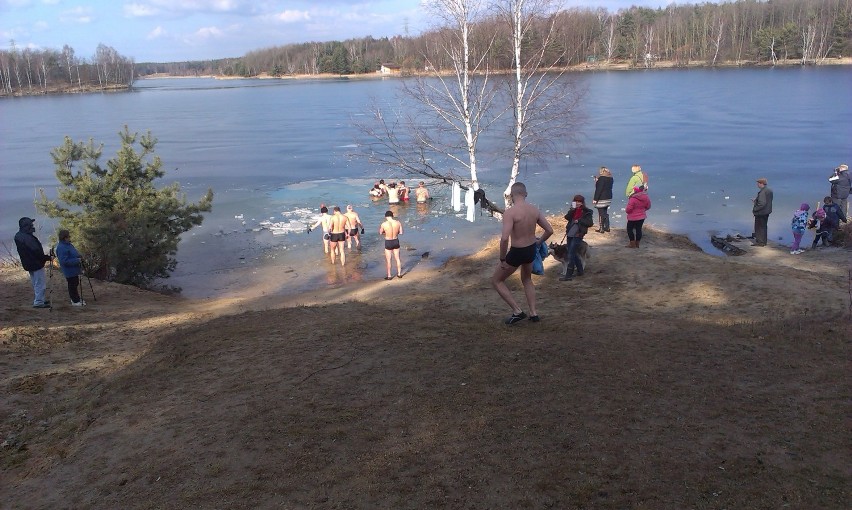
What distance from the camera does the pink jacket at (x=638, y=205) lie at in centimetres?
1251

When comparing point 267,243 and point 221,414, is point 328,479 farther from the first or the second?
point 267,243

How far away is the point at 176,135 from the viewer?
5044 cm

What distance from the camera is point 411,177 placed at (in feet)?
93.2

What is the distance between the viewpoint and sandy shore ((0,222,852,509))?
389 cm

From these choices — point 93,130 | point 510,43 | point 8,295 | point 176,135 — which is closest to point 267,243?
point 8,295

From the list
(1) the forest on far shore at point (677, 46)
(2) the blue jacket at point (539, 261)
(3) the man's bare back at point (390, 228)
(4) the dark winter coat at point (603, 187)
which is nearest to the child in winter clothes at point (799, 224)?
(4) the dark winter coat at point (603, 187)

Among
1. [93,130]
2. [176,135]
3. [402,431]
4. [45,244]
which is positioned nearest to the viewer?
[402,431]

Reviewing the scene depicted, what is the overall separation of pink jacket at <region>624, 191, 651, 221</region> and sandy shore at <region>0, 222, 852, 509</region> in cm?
355

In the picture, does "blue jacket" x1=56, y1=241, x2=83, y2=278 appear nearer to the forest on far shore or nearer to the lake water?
the lake water

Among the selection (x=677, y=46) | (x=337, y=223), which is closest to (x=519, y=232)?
(x=337, y=223)

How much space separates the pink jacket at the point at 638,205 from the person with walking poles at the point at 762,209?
132 inches

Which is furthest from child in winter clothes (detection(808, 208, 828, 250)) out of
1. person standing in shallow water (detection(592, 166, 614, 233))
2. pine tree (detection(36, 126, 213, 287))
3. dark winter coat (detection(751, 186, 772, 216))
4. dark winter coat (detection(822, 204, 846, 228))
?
pine tree (detection(36, 126, 213, 287))

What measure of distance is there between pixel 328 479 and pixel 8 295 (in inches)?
401

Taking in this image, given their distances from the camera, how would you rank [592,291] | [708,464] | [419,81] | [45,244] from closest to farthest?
[708,464]
[592,291]
[419,81]
[45,244]
